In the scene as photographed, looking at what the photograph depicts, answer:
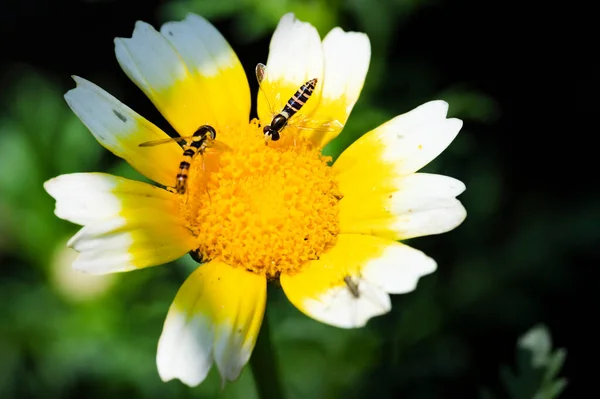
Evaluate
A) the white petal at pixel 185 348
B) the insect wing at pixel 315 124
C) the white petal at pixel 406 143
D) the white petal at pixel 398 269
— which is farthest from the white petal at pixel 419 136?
the white petal at pixel 185 348

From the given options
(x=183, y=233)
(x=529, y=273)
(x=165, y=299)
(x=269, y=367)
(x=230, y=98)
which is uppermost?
(x=230, y=98)

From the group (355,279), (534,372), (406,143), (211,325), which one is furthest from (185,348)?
(534,372)

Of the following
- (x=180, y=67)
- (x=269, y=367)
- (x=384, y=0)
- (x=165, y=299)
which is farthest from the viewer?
(x=384, y=0)

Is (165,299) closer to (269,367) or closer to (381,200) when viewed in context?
(269,367)

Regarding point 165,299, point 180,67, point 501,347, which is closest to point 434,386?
point 501,347

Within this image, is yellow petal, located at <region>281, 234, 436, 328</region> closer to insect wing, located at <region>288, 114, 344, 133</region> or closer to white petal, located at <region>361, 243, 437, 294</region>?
white petal, located at <region>361, 243, 437, 294</region>

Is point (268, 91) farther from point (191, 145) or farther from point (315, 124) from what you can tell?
point (191, 145)

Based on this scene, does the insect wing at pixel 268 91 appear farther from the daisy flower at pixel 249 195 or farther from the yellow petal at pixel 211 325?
the yellow petal at pixel 211 325
